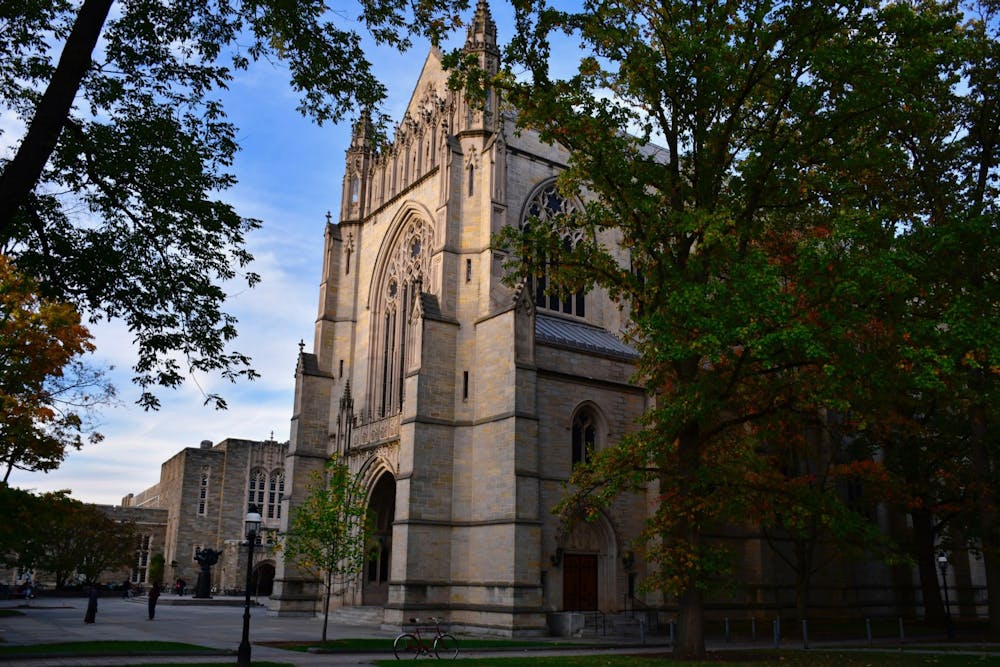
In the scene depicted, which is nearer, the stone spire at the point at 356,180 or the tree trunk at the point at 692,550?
the tree trunk at the point at 692,550

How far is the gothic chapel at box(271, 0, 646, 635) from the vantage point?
88.4 feet

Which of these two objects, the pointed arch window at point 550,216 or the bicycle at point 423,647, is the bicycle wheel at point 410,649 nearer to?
the bicycle at point 423,647

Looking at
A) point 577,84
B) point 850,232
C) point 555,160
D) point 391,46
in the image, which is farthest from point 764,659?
point 555,160

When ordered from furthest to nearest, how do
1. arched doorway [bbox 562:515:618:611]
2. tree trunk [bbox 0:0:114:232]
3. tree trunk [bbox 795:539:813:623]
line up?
arched doorway [bbox 562:515:618:611] → tree trunk [bbox 795:539:813:623] → tree trunk [bbox 0:0:114:232]

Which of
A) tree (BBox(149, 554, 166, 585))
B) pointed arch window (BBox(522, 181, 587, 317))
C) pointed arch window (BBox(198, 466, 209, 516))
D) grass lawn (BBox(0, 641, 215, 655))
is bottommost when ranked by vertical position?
grass lawn (BBox(0, 641, 215, 655))

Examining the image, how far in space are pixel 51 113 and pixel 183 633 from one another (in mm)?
18530

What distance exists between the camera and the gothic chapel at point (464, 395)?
88.4ft

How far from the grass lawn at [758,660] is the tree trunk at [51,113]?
1192 centimetres

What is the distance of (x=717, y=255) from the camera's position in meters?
17.6

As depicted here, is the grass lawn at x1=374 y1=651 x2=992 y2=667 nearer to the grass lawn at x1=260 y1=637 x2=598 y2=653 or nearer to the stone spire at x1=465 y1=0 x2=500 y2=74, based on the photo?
the grass lawn at x1=260 y1=637 x2=598 y2=653

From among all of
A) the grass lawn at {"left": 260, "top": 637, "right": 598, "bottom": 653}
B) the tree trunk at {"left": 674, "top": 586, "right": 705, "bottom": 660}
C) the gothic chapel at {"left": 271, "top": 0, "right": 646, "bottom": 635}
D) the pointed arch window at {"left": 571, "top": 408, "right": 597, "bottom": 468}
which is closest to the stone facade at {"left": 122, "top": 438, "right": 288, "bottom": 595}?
the gothic chapel at {"left": 271, "top": 0, "right": 646, "bottom": 635}

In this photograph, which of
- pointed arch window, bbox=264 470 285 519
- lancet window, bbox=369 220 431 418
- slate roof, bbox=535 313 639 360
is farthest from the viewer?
pointed arch window, bbox=264 470 285 519

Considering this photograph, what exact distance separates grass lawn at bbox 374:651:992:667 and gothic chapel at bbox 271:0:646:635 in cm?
729

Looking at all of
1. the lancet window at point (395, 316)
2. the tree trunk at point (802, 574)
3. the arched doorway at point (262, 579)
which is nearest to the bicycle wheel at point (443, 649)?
the tree trunk at point (802, 574)
